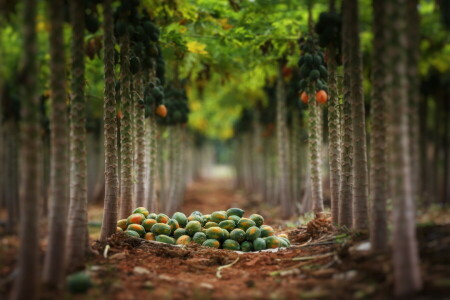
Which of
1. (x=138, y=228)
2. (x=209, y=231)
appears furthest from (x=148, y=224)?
(x=209, y=231)

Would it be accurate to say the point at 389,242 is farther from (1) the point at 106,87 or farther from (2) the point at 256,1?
(2) the point at 256,1

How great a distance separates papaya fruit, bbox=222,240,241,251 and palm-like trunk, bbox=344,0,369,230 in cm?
209

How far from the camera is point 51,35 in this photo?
469 cm

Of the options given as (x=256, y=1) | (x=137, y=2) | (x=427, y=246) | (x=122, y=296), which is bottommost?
(x=122, y=296)

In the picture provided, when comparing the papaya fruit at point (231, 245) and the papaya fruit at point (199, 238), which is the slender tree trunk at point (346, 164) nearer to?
the papaya fruit at point (231, 245)

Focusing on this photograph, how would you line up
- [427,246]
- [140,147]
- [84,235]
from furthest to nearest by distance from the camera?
[140,147] → [84,235] → [427,246]

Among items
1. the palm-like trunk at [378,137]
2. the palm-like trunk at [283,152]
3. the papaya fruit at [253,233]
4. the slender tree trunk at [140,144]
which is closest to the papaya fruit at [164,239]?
the papaya fruit at [253,233]

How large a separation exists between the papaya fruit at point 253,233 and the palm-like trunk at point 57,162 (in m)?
3.48

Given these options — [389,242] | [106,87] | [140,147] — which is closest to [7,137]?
[140,147]

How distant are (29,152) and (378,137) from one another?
155 inches

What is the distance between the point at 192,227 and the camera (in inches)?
298

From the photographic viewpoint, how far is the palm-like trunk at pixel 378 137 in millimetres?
5117

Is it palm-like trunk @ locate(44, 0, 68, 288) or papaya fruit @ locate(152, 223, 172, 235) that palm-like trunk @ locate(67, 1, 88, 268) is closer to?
palm-like trunk @ locate(44, 0, 68, 288)

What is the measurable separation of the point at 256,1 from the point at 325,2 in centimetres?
364
